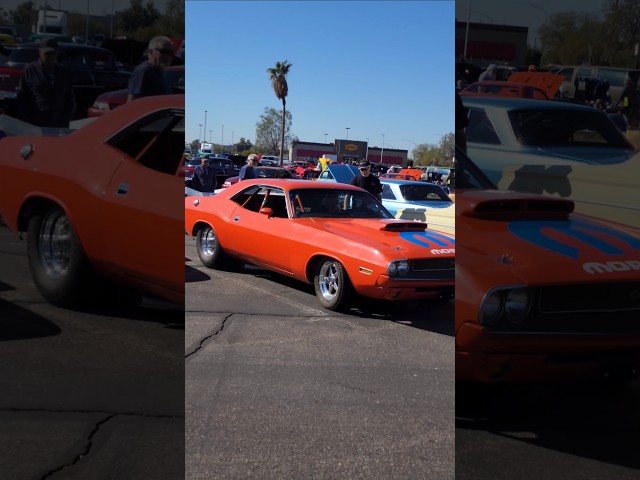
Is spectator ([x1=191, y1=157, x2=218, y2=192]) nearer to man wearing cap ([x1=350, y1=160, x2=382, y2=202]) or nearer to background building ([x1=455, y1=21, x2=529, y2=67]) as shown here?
man wearing cap ([x1=350, y1=160, x2=382, y2=202])

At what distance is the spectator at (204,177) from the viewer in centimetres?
152

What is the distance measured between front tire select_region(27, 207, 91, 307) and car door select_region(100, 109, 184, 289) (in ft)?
0.37

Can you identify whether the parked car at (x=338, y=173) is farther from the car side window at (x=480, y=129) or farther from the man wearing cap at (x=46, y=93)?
the man wearing cap at (x=46, y=93)

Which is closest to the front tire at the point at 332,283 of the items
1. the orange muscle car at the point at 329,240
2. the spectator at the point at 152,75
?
the orange muscle car at the point at 329,240

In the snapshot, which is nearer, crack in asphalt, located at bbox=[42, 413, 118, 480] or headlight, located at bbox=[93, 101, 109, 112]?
headlight, located at bbox=[93, 101, 109, 112]

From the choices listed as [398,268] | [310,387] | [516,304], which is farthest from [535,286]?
[310,387]

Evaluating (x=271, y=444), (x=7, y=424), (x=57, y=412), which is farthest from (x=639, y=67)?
(x=7, y=424)

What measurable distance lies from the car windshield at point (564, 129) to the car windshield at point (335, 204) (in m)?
0.37

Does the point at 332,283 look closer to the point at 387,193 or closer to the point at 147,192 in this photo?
the point at 387,193

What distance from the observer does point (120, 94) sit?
5.13 feet

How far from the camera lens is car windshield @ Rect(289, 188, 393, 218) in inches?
63.6

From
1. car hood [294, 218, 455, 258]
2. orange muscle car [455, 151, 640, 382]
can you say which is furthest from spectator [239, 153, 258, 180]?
orange muscle car [455, 151, 640, 382]

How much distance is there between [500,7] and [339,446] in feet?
3.86

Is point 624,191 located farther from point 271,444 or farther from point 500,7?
point 271,444
